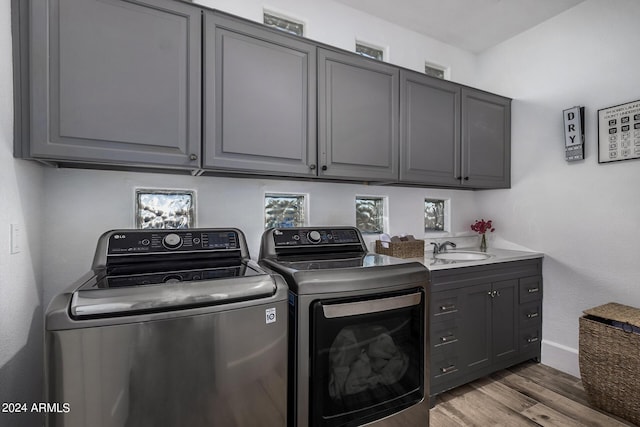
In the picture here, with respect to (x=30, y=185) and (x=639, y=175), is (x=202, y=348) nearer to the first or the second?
(x=30, y=185)

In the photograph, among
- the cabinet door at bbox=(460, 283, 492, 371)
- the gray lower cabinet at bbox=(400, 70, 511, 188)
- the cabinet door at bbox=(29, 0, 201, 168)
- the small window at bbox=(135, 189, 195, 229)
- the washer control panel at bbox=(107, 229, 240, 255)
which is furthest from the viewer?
the gray lower cabinet at bbox=(400, 70, 511, 188)

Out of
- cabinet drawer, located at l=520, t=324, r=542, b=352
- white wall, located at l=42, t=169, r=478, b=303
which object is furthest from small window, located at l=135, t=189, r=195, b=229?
cabinet drawer, located at l=520, t=324, r=542, b=352

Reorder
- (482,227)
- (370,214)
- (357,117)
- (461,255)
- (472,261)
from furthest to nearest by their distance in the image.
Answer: (482,227) < (461,255) < (370,214) < (472,261) < (357,117)

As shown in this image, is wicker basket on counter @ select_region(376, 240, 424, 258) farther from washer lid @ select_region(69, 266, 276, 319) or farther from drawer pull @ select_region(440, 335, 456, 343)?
washer lid @ select_region(69, 266, 276, 319)

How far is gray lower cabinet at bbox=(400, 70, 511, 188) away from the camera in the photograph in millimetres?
2164

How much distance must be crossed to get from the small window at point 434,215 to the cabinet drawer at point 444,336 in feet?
3.38

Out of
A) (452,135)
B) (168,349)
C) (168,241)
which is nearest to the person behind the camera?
(168,349)

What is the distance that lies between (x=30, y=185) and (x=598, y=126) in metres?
3.58

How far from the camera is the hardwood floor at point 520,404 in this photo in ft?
5.88

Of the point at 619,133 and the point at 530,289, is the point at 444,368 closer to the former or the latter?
the point at 530,289

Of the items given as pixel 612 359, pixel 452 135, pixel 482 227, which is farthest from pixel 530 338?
pixel 452 135

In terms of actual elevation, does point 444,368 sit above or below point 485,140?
below

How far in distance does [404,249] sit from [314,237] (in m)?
0.77

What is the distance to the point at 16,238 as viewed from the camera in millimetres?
1160
